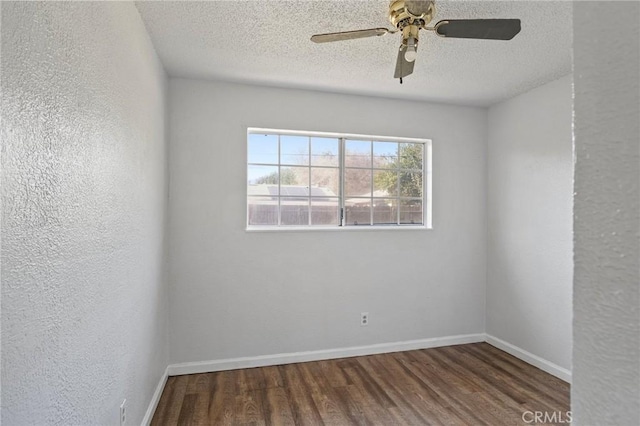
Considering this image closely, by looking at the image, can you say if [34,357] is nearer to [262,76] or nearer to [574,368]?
[574,368]

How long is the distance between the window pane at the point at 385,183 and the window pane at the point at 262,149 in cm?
101

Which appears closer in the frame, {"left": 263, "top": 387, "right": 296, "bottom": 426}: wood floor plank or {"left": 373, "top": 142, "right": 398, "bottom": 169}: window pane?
{"left": 263, "top": 387, "right": 296, "bottom": 426}: wood floor plank

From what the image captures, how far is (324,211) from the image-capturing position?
3088mm

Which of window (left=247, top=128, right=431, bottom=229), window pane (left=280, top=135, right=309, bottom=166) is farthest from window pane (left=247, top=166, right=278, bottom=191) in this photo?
window pane (left=280, top=135, right=309, bottom=166)

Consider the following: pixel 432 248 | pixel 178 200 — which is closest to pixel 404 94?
pixel 432 248

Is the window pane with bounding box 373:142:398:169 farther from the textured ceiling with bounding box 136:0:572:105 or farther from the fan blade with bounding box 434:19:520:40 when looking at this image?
the fan blade with bounding box 434:19:520:40

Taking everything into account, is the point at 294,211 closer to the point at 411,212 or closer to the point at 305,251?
the point at 305,251

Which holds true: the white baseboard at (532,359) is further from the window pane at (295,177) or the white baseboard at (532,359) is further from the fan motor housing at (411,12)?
the fan motor housing at (411,12)

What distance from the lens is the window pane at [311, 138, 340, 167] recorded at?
3.05 m

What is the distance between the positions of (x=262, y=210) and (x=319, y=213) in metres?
0.54

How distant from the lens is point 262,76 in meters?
2.62

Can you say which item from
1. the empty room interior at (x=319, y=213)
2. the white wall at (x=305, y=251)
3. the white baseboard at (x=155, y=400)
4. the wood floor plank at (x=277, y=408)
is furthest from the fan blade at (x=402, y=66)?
the white baseboard at (x=155, y=400)

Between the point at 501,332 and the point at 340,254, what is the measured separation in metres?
1.81

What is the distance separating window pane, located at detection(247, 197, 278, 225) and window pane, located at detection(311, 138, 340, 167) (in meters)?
0.54
